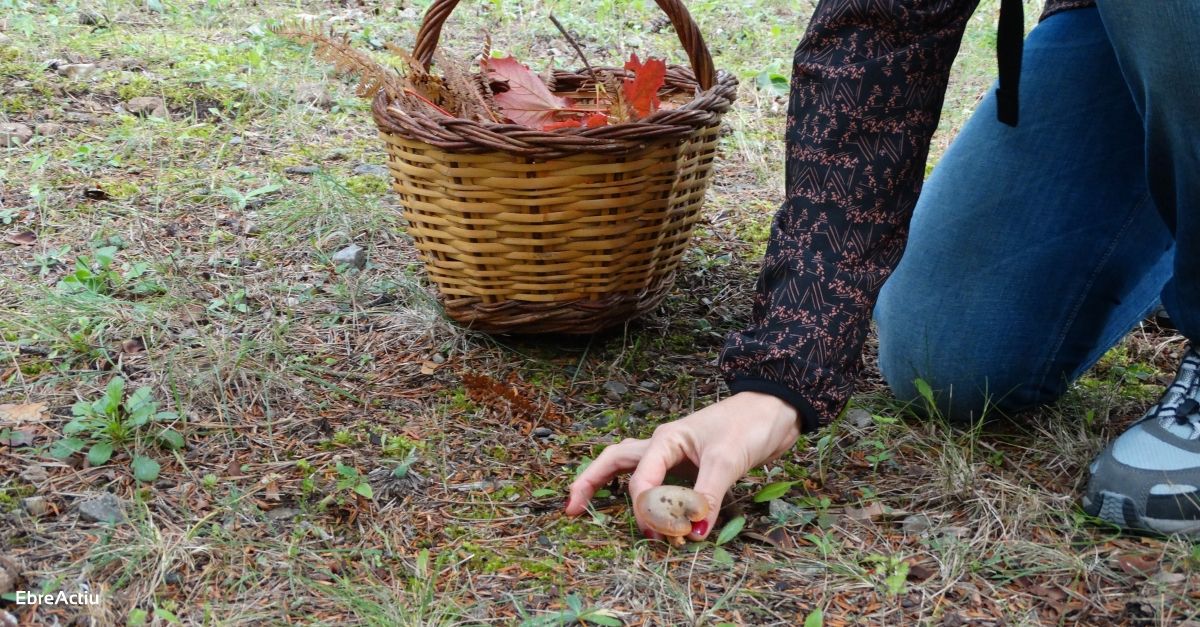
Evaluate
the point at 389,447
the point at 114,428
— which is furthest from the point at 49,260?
the point at 389,447

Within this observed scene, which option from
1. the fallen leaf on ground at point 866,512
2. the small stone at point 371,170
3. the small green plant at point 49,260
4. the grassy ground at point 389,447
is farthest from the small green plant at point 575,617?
the small stone at point 371,170

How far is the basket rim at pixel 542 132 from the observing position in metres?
1.57

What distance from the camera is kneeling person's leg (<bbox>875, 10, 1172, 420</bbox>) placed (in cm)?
169

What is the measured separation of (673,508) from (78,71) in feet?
9.01

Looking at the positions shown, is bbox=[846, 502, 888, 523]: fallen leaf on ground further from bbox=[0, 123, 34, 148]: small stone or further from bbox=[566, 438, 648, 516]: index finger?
bbox=[0, 123, 34, 148]: small stone

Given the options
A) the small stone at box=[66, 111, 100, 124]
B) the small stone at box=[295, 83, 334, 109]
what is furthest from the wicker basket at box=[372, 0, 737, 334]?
the small stone at box=[66, 111, 100, 124]

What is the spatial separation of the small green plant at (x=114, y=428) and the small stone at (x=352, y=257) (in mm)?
A: 695

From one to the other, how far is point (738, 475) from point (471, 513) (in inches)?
16.1

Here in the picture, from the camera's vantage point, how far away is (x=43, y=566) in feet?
3.97

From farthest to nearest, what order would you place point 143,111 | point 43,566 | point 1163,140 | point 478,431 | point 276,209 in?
point 143,111
point 276,209
point 478,431
point 1163,140
point 43,566

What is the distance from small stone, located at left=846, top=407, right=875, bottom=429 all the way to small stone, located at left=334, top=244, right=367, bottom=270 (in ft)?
3.71

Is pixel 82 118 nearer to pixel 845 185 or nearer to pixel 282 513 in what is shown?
pixel 282 513

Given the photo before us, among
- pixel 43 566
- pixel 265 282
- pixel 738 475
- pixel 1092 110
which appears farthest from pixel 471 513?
pixel 1092 110

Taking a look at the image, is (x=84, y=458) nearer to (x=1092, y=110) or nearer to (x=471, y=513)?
(x=471, y=513)
